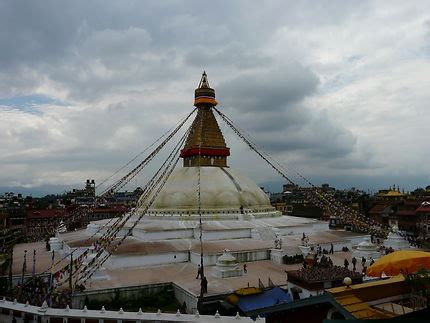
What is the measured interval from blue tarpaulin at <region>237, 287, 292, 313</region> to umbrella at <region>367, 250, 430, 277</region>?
3.89 metres

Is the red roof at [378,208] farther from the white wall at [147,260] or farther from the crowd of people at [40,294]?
→ the crowd of people at [40,294]

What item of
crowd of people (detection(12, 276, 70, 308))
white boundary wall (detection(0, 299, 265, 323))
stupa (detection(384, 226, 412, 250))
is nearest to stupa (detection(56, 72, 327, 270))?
crowd of people (detection(12, 276, 70, 308))

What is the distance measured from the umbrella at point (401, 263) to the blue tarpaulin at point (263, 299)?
153 inches

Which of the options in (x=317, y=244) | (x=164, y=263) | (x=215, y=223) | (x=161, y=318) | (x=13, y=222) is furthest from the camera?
(x=13, y=222)

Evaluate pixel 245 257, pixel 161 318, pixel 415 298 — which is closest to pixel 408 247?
pixel 245 257

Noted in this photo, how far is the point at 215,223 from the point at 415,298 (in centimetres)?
1808

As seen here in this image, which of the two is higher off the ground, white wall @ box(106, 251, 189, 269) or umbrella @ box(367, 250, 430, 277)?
umbrella @ box(367, 250, 430, 277)

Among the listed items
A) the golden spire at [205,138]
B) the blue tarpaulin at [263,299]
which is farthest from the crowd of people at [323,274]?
the golden spire at [205,138]

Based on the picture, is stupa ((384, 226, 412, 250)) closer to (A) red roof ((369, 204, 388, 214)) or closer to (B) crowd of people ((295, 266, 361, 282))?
(B) crowd of people ((295, 266, 361, 282))

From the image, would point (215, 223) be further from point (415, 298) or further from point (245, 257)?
point (415, 298)

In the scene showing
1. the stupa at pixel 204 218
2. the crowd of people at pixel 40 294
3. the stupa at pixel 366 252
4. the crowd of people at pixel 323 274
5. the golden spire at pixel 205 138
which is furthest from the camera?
the golden spire at pixel 205 138

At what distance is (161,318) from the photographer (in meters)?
11.4

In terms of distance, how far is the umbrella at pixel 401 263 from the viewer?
8141 mm

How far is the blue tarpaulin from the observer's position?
38.9 feet
